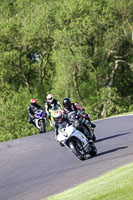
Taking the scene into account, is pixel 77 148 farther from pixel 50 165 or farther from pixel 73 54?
pixel 73 54

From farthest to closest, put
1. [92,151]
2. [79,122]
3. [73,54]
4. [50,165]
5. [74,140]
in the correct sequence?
[73,54], [79,122], [92,151], [50,165], [74,140]

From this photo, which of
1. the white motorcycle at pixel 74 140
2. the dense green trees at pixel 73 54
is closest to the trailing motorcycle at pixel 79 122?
the white motorcycle at pixel 74 140

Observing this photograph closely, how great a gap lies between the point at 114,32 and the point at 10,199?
37660 mm

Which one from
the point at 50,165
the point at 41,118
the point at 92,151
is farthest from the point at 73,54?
the point at 50,165

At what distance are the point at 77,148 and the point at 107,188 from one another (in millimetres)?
4763

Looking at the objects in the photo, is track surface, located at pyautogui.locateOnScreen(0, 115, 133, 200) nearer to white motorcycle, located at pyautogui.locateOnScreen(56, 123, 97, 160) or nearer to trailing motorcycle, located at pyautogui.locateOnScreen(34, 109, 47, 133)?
white motorcycle, located at pyautogui.locateOnScreen(56, 123, 97, 160)

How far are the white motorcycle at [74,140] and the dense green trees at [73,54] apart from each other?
3144 centimetres

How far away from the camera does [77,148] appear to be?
12.6 m

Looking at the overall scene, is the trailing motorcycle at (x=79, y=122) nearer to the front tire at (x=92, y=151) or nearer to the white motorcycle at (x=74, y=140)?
the white motorcycle at (x=74, y=140)

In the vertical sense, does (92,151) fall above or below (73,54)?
above

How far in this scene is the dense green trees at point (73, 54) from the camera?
4528cm

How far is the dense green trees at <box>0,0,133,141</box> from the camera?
149ft

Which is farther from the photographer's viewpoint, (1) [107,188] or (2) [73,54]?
(2) [73,54]

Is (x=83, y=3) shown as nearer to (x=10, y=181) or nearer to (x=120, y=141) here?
(x=120, y=141)
